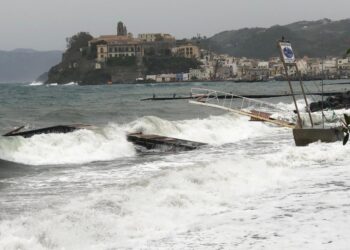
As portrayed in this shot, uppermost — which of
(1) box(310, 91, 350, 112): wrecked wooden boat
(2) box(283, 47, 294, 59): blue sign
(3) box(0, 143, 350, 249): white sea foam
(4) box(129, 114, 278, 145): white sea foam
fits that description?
(2) box(283, 47, 294, 59): blue sign

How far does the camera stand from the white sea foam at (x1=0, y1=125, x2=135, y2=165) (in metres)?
20.6

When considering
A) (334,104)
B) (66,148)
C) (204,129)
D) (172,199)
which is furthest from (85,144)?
(334,104)

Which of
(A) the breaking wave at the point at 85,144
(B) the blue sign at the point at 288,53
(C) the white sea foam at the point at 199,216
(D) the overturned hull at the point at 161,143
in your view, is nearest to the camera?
(C) the white sea foam at the point at 199,216

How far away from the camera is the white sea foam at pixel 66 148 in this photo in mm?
20609

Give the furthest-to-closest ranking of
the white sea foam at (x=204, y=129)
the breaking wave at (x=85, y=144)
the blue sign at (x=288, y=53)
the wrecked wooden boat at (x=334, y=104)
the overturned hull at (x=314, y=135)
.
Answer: the wrecked wooden boat at (x=334, y=104) → the white sea foam at (x=204, y=129) → the blue sign at (x=288, y=53) → the breaking wave at (x=85, y=144) → the overturned hull at (x=314, y=135)

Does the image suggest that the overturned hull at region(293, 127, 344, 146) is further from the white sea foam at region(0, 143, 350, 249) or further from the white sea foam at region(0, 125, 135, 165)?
the white sea foam at region(0, 125, 135, 165)

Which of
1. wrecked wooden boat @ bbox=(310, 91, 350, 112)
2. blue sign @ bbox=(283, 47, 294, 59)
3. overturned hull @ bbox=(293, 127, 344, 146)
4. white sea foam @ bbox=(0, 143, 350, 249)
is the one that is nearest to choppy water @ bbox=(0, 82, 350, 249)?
white sea foam @ bbox=(0, 143, 350, 249)

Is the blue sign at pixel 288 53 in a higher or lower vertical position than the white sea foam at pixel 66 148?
higher

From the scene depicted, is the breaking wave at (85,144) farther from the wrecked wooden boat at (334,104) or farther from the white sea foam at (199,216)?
the wrecked wooden boat at (334,104)

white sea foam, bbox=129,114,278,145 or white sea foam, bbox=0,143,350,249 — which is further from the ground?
white sea foam, bbox=0,143,350,249

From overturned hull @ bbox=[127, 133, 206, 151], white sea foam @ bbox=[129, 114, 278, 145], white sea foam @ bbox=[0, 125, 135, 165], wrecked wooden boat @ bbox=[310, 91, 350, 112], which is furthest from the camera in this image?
wrecked wooden boat @ bbox=[310, 91, 350, 112]

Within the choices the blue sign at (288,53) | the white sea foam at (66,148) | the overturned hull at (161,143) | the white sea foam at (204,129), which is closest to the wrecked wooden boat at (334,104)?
the white sea foam at (204,129)

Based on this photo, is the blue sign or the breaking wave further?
the blue sign

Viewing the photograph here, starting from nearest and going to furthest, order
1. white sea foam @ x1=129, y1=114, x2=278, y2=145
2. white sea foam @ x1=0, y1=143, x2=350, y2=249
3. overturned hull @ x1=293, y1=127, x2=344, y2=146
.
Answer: white sea foam @ x1=0, y1=143, x2=350, y2=249
overturned hull @ x1=293, y1=127, x2=344, y2=146
white sea foam @ x1=129, y1=114, x2=278, y2=145
